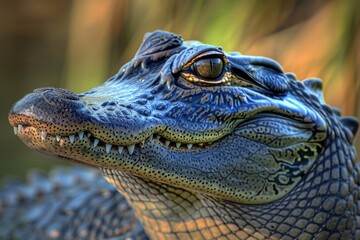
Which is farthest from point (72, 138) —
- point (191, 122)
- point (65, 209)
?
point (65, 209)

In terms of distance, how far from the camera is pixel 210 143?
2.08 m

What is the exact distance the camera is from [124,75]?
2.29m

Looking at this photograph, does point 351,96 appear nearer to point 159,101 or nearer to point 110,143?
point 159,101

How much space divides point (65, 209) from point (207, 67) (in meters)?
1.66

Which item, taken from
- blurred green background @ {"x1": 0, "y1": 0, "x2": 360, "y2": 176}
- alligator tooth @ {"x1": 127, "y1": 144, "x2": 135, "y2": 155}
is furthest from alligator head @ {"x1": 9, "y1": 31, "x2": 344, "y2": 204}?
blurred green background @ {"x1": 0, "y1": 0, "x2": 360, "y2": 176}

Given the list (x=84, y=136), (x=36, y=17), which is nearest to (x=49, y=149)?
(x=84, y=136)

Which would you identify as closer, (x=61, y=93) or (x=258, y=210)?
(x=61, y=93)

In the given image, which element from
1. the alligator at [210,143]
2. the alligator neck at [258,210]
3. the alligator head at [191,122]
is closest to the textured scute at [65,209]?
the alligator neck at [258,210]

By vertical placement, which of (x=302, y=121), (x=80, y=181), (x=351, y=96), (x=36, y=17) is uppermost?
(x=302, y=121)

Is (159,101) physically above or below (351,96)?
above

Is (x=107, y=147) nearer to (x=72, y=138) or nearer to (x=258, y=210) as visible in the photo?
(x=72, y=138)

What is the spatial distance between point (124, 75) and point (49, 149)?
584 millimetres

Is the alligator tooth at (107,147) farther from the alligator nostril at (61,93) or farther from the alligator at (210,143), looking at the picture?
the alligator nostril at (61,93)

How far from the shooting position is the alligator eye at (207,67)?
7.00 feet
